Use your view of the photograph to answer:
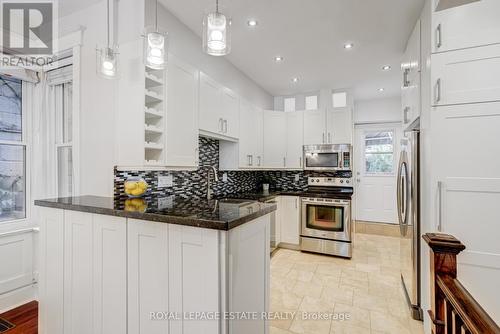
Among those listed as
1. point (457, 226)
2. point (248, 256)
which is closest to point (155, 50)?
point (248, 256)

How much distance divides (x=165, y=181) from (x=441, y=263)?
223 cm

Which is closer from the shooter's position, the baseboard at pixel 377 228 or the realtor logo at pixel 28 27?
the realtor logo at pixel 28 27

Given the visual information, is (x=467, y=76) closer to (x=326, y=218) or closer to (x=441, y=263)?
(x=441, y=263)

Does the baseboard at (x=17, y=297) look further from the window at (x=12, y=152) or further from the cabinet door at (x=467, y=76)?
the cabinet door at (x=467, y=76)

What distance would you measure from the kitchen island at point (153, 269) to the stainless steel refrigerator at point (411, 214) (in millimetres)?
1502

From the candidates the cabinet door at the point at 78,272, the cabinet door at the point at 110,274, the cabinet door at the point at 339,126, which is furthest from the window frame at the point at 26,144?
the cabinet door at the point at 339,126

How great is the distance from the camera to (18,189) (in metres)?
2.60

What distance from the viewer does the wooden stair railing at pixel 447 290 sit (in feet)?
2.79

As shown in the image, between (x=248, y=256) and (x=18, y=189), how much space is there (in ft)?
8.94

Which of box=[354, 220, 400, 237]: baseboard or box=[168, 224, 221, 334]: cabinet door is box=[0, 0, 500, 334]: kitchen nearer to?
box=[168, 224, 221, 334]: cabinet door

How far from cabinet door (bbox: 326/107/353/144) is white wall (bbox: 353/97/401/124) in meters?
1.36

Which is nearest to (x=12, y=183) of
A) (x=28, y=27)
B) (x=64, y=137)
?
(x=64, y=137)

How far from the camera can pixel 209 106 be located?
106 inches

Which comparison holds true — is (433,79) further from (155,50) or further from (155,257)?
(155,257)
